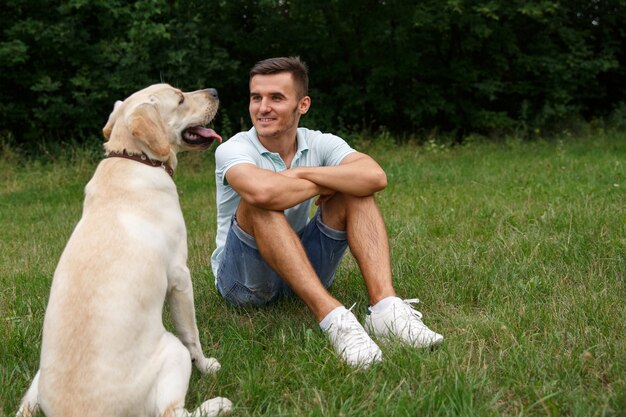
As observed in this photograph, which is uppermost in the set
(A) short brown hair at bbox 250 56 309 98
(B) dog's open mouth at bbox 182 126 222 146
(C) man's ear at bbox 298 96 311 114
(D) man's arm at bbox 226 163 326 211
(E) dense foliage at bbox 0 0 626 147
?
(A) short brown hair at bbox 250 56 309 98

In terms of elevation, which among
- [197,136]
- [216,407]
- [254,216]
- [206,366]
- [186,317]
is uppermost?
[197,136]

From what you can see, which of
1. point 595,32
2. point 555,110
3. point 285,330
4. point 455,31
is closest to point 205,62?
point 455,31

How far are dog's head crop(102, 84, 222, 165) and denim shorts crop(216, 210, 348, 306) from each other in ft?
1.95

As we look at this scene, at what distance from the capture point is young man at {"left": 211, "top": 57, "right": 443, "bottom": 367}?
3.53 m

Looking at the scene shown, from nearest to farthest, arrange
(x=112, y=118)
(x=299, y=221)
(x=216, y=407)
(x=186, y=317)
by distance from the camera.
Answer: (x=216, y=407)
(x=186, y=317)
(x=112, y=118)
(x=299, y=221)

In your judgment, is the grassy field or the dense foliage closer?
the grassy field

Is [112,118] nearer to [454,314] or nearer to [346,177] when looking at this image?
[346,177]

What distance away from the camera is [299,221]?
4160 millimetres

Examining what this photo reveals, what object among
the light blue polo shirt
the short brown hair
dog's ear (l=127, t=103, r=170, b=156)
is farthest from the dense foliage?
dog's ear (l=127, t=103, r=170, b=156)

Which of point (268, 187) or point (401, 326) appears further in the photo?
point (268, 187)

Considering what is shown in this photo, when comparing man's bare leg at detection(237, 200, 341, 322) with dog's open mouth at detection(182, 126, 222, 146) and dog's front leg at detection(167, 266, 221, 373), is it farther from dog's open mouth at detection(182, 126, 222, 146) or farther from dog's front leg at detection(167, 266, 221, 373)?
dog's front leg at detection(167, 266, 221, 373)

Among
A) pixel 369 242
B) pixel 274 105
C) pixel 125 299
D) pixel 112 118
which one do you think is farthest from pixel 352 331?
pixel 112 118

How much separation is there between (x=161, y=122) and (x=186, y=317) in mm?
995

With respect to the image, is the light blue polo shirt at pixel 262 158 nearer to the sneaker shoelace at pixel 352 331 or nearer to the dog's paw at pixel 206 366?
the sneaker shoelace at pixel 352 331
